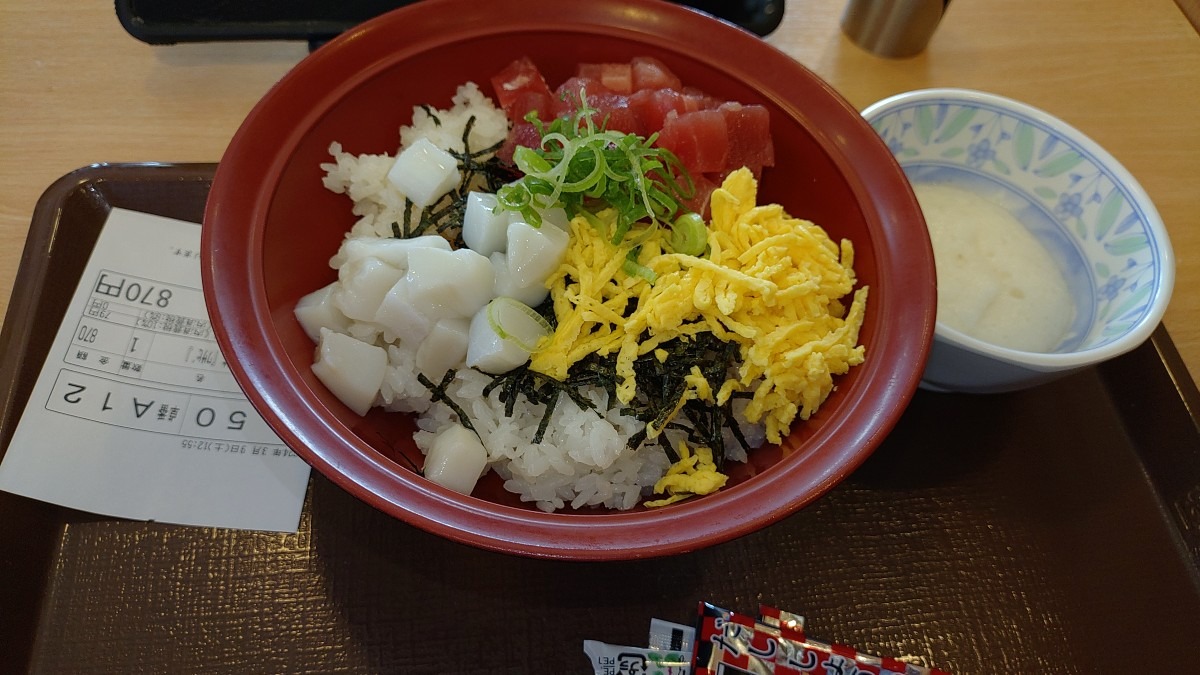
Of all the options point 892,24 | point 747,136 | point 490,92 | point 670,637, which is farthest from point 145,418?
point 892,24

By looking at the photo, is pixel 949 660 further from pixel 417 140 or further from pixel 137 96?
pixel 137 96

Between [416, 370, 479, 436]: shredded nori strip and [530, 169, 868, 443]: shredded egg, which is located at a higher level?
[530, 169, 868, 443]: shredded egg

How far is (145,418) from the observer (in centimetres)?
135

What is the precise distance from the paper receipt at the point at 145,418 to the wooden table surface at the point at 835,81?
210 millimetres

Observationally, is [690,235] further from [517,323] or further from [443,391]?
[443,391]

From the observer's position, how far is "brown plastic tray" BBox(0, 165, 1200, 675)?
3.87ft

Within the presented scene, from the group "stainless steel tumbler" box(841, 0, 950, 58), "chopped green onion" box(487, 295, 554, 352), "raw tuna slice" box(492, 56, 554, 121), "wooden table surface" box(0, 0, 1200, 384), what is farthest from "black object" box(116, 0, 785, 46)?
"chopped green onion" box(487, 295, 554, 352)

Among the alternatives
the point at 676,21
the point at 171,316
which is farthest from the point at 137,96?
the point at 676,21

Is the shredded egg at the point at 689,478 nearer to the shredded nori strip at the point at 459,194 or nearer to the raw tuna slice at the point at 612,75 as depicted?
the shredded nori strip at the point at 459,194

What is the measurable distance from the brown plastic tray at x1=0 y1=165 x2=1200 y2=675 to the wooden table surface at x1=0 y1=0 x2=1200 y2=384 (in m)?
0.31

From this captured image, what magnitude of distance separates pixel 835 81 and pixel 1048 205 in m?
0.64

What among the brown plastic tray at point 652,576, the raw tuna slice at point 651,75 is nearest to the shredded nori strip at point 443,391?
the brown plastic tray at point 652,576

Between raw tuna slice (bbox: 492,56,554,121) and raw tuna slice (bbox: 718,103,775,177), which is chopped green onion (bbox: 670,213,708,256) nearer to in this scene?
raw tuna slice (bbox: 718,103,775,177)

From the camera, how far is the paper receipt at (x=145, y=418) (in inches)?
50.1
